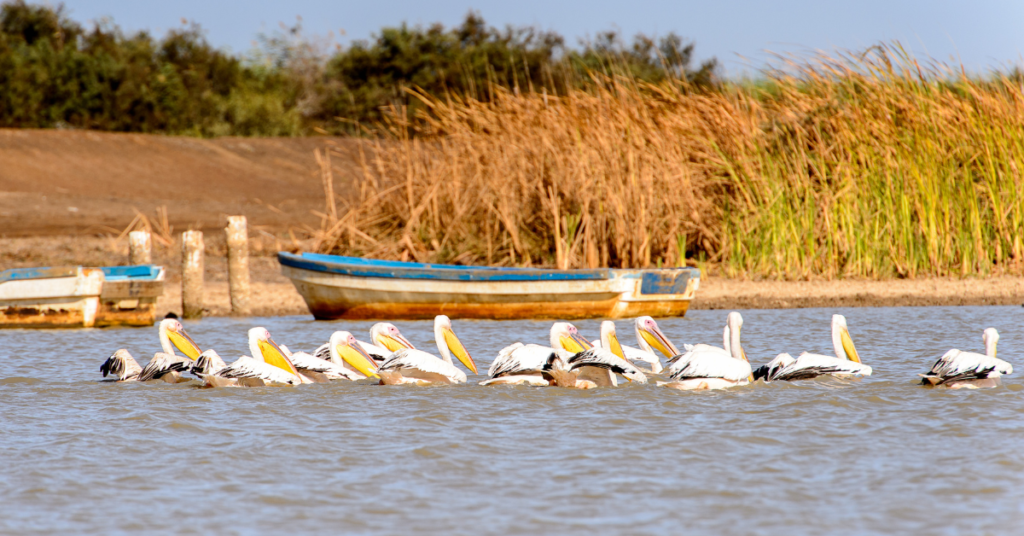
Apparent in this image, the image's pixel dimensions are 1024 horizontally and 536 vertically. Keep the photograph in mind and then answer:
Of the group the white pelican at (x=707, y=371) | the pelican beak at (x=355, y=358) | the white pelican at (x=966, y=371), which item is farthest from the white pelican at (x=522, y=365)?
the white pelican at (x=966, y=371)

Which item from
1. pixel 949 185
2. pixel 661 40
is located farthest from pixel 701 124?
pixel 661 40

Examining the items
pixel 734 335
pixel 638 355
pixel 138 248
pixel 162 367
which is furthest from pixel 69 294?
pixel 734 335

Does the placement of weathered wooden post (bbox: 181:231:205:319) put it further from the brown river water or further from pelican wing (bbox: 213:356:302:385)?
pelican wing (bbox: 213:356:302:385)

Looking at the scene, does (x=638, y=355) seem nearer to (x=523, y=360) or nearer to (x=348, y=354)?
(x=523, y=360)

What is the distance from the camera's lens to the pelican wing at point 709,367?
6.78 m

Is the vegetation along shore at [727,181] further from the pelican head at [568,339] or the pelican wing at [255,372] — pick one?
the pelican wing at [255,372]

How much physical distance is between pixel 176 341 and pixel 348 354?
1479mm

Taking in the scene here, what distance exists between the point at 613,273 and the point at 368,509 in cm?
698

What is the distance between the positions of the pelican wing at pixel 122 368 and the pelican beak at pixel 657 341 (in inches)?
139

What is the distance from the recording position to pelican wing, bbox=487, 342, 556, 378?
23.0 ft

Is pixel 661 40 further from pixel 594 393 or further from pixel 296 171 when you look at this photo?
pixel 594 393

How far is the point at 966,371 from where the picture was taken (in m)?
6.57

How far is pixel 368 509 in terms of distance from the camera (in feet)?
14.6

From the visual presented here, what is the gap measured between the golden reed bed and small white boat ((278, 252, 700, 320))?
4.41 feet
